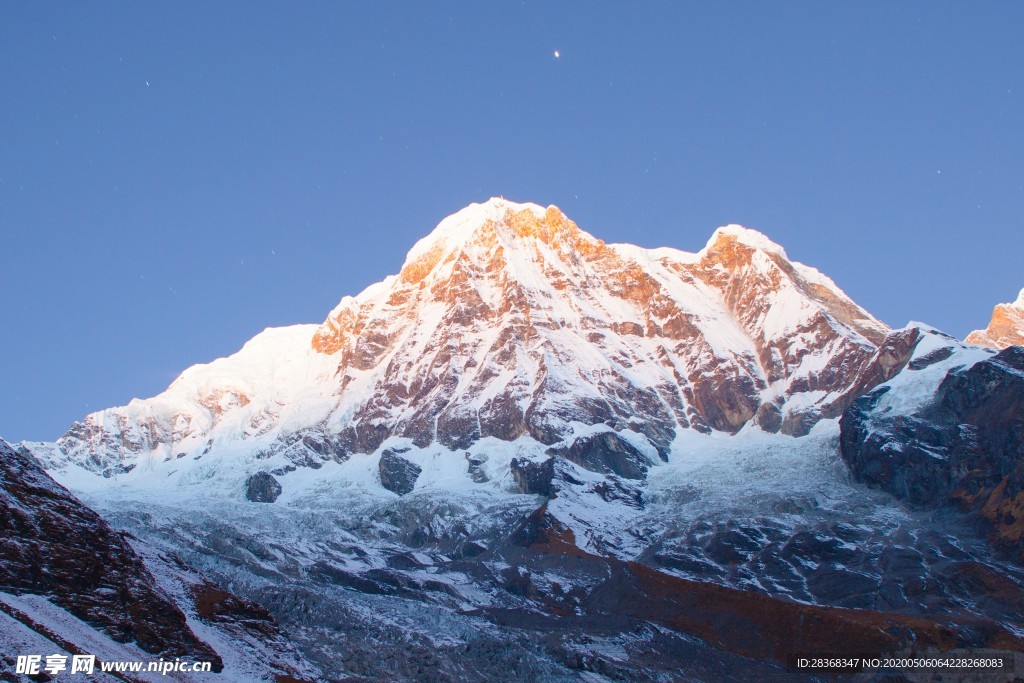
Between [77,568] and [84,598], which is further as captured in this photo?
[77,568]

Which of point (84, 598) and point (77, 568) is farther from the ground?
point (77, 568)

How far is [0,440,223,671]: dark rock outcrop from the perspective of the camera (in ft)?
338

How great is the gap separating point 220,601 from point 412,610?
224 feet

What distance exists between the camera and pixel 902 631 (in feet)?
547

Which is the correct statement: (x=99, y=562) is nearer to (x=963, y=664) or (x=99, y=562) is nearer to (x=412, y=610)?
(x=412, y=610)

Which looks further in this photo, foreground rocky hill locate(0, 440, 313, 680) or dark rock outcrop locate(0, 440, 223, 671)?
dark rock outcrop locate(0, 440, 223, 671)

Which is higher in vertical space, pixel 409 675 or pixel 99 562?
pixel 99 562

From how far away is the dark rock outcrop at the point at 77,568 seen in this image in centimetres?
10294

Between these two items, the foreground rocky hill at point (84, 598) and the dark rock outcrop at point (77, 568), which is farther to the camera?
the dark rock outcrop at point (77, 568)

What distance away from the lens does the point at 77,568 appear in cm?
10825

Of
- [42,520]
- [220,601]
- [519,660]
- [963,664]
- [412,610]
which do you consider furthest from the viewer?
[412,610]

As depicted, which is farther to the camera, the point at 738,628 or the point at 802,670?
the point at 738,628

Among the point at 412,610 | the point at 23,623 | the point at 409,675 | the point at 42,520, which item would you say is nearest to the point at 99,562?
the point at 42,520

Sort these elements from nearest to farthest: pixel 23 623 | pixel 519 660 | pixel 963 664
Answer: pixel 23 623 < pixel 963 664 < pixel 519 660
